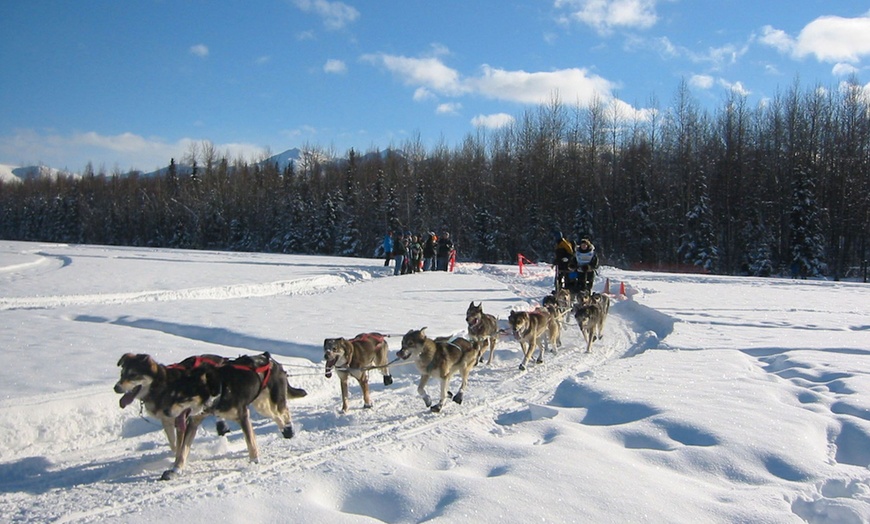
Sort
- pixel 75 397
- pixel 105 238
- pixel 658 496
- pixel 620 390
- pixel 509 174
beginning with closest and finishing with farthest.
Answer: pixel 658 496 < pixel 75 397 < pixel 620 390 < pixel 509 174 < pixel 105 238

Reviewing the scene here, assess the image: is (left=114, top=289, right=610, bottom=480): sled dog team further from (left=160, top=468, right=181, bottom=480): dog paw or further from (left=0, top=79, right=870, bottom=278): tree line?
(left=0, top=79, right=870, bottom=278): tree line

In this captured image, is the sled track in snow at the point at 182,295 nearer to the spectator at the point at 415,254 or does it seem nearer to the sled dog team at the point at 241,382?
the spectator at the point at 415,254

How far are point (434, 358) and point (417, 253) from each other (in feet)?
53.1

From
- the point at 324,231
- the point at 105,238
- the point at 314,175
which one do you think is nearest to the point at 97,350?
the point at 324,231

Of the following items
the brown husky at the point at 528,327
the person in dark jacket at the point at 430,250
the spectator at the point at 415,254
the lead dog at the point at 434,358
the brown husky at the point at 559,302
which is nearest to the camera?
the lead dog at the point at 434,358

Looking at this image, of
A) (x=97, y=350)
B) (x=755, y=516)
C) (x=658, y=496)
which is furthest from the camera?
(x=97, y=350)

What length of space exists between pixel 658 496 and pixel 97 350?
6.52 metres

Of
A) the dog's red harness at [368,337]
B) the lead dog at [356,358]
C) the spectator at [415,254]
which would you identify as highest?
the spectator at [415,254]

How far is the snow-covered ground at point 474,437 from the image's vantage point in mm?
3279

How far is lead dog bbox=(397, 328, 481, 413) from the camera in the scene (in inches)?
219

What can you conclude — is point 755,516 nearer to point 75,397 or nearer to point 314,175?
point 75,397

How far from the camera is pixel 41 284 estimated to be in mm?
14578

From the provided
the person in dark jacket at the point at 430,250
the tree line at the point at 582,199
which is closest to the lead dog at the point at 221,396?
the person in dark jacket at the point at 430,250

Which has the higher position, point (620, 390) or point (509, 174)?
point (509, 174)
